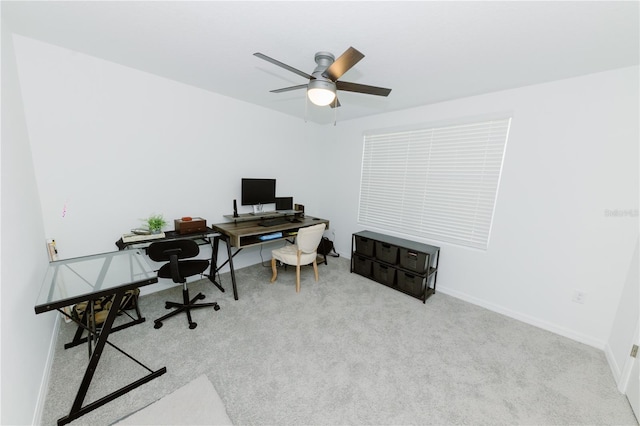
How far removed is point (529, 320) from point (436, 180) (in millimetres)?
1812

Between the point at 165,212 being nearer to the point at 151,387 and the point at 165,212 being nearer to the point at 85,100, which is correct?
the point at 85,100

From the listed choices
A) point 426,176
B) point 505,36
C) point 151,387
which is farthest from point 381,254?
point 151,387

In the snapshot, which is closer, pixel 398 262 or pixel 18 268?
pixel 18 268

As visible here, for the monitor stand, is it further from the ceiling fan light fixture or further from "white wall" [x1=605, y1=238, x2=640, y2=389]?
"white wall" [x1=605, y1=238, x2=640, y2=389]

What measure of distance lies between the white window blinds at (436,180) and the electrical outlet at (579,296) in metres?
0.82

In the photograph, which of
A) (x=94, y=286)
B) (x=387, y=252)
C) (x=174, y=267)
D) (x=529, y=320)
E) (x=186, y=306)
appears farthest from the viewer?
(x=387, y=252)

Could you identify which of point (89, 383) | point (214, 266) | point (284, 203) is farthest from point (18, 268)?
point (284, 203)

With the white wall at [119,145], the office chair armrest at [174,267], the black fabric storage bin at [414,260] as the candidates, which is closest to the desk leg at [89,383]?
the office chair armrest at [174,267]

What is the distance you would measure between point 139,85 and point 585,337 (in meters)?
5.07

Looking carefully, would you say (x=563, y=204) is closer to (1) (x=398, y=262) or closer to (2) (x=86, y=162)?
(1) (x=398, y=262)

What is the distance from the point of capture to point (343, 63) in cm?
149

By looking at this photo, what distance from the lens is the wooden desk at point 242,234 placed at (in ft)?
8.95

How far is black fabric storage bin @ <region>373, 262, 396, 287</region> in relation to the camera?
10.2 ft

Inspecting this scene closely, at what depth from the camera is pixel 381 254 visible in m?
3.24
